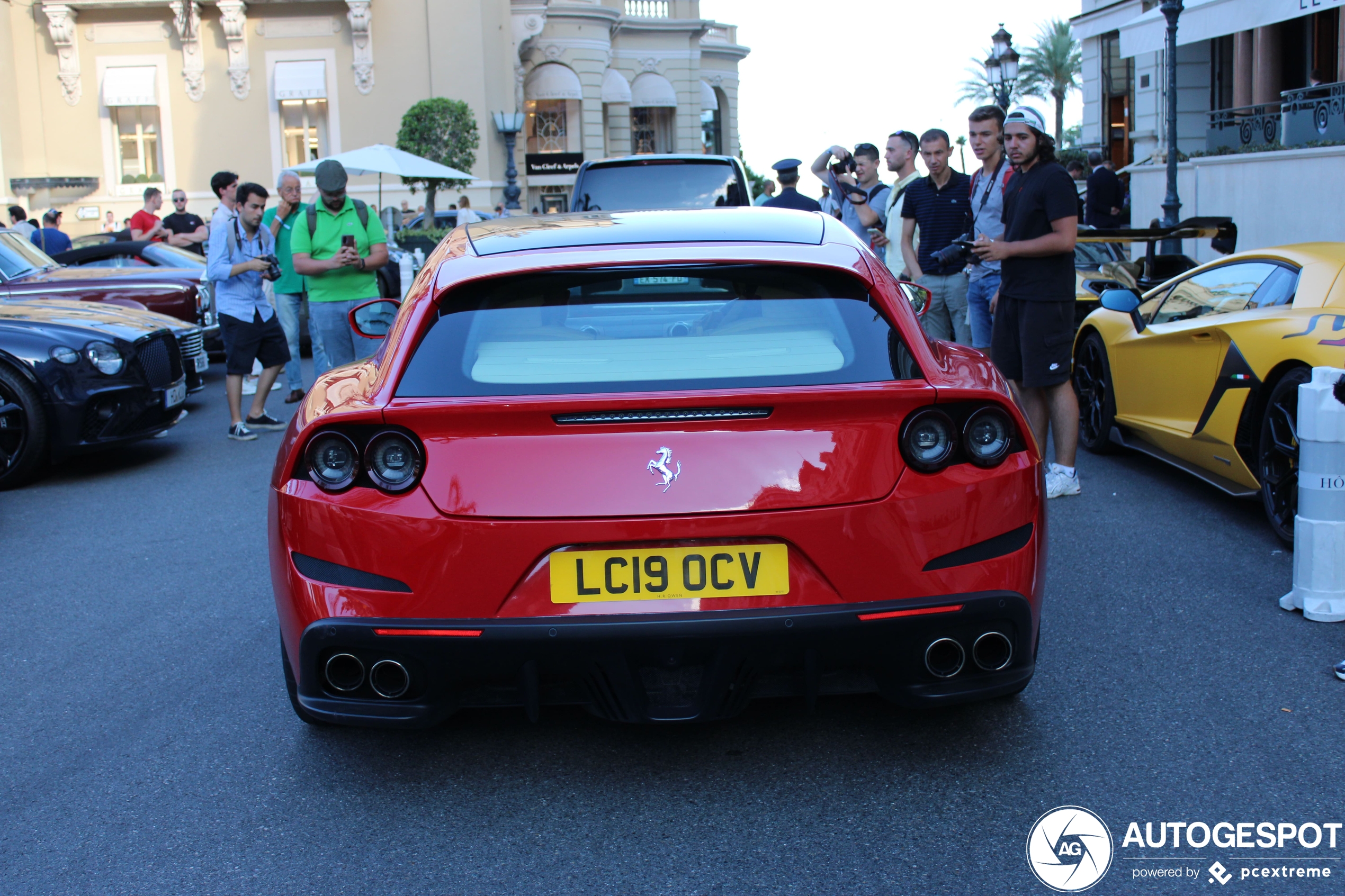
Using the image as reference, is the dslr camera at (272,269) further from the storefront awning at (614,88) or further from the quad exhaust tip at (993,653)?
the storefront awning at (614,88)

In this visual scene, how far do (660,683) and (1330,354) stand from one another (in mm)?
3312

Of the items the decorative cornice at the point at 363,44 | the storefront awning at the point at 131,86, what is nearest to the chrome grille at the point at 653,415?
the decorative cornice at the point at 363,44

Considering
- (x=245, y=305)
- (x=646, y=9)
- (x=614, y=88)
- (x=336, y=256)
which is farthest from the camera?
(x=646, y=9)

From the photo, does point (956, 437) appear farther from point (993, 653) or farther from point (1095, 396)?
point (1095, 396)

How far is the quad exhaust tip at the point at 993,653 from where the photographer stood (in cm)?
294

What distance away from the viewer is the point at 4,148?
112 feet

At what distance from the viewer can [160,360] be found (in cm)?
827

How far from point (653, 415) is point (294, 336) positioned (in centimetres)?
793

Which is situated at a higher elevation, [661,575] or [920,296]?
[920,296]

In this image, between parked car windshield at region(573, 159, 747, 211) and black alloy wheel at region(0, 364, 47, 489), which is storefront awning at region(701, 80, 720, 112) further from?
black alloy wheel at region(0, 364, 47, 489)

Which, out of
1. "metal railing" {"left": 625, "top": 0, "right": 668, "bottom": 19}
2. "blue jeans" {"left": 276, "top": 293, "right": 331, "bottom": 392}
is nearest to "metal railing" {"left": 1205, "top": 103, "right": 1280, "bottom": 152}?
"blue jeans" {"left": 276, "top": 293, "right": 331, "bottom": 392}

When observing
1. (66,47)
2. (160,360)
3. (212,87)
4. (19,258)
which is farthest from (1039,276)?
(66,47)

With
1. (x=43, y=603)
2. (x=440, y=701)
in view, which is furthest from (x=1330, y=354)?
(x=43, y=603)

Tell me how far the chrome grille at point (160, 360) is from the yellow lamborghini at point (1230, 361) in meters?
5.81
